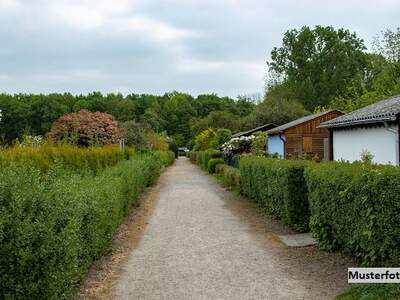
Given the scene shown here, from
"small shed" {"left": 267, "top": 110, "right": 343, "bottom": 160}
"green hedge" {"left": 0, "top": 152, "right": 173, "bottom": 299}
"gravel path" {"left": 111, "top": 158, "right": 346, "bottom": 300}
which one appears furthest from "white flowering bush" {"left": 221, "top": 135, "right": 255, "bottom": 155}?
"green hedge" {"left": 0, "top": 152, "right": 173, "bottom": 299}

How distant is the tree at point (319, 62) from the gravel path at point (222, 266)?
5735cm

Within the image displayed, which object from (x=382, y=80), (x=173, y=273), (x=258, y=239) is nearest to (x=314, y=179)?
(x=258, y=239)

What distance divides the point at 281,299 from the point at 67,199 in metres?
2.81

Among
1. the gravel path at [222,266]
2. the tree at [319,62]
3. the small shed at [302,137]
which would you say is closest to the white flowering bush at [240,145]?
the small shed at [302,137]

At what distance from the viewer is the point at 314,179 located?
8875 mm

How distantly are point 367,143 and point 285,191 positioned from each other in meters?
6.96

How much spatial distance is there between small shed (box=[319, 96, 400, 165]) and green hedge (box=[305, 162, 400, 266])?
261 inches

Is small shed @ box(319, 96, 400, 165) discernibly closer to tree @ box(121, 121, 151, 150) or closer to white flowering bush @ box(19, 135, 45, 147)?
white flowering bush @ box(19, 135, 45, 147)

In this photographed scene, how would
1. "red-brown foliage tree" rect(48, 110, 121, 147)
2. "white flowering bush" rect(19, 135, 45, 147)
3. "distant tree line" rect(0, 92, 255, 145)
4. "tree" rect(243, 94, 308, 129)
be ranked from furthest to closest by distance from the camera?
1. "tree" rect(243, 94, 308, 129)
2. "distant tree line" rect(0, 92, 255, 145)
3. "red-brown foliage tree" rect(48, 110, 121, 147)
4. "white flowering bush" rect(19, 135, 45, 147)

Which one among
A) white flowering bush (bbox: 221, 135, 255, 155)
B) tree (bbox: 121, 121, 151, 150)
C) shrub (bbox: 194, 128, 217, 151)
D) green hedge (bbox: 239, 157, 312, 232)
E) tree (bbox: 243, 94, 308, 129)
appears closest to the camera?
green hedge (bbox: 239, 157, 312, 232)

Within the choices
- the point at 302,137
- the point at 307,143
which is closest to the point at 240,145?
the point at 302,137

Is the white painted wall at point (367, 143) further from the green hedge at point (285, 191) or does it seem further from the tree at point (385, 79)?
the tree at point (385, 79)

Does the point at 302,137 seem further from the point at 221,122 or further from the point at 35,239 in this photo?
the point at 221,122

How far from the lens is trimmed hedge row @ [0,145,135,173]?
1168 centimetres
